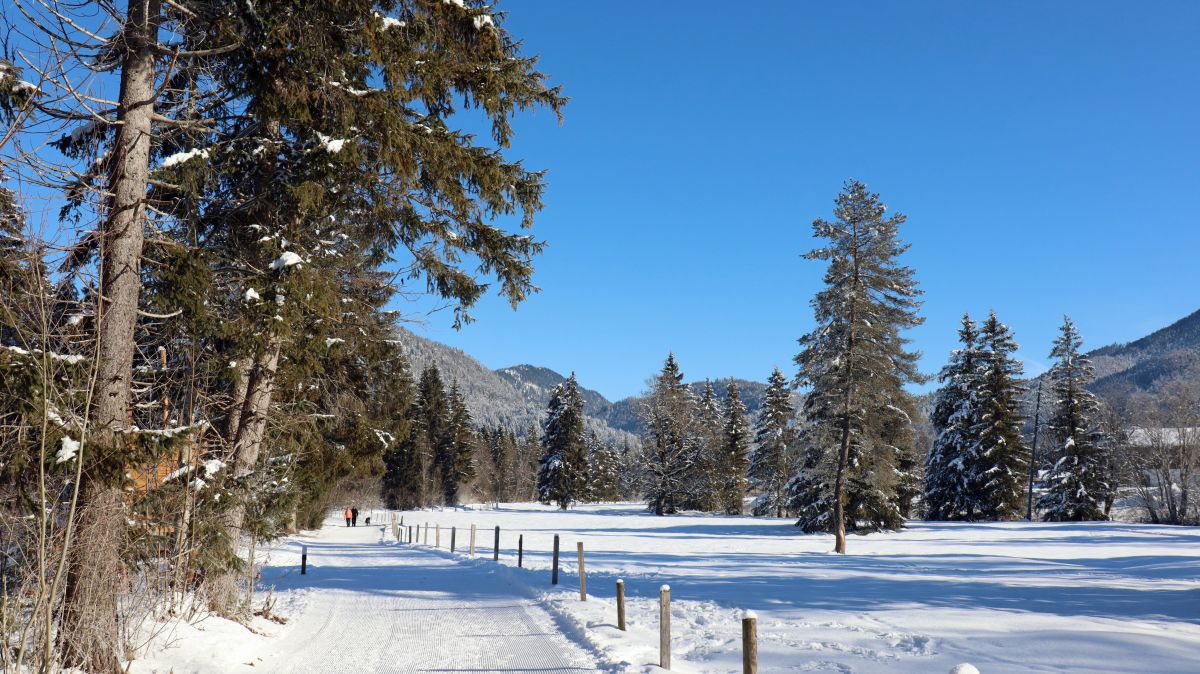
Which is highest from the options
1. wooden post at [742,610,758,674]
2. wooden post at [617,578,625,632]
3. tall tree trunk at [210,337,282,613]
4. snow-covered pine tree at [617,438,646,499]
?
tall tree trunk at [210,337,282,613]

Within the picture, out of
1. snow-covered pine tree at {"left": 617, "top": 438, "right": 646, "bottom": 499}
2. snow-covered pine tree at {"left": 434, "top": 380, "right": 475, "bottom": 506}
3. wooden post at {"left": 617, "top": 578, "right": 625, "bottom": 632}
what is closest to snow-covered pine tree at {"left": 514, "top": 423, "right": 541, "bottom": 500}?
snow-covered pine tree at {"left": 617, "top": 438, "right": 646, "bottom": 499}

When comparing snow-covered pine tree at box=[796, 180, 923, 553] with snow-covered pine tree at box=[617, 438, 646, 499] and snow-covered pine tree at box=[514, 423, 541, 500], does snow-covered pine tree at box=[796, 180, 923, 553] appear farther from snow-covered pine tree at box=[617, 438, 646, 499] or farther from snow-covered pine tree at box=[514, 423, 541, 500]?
snow-covered pine tree at box=[514, 423, 541, 500]

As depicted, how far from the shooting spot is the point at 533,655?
27.3ft

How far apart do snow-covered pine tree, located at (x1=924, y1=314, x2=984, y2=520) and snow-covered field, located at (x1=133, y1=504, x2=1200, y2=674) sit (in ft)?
50.1

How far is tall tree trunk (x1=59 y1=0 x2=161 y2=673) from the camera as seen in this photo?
6.09 m

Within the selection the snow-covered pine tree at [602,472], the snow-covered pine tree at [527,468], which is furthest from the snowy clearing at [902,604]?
the snow-covered pine tree at [527,468]

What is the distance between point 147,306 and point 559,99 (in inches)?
238

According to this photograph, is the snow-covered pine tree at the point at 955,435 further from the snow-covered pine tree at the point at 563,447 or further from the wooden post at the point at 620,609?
the wooden post at the point at 620,609

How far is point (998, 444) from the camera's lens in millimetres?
39219

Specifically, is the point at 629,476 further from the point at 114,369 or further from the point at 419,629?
the point at 114,369

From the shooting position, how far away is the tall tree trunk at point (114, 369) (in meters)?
6.09

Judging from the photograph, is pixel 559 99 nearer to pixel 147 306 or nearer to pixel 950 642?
pixel 147 306

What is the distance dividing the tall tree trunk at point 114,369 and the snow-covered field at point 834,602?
0.92 m

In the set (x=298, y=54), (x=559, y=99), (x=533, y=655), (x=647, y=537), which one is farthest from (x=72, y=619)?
(x=647, y=537)
